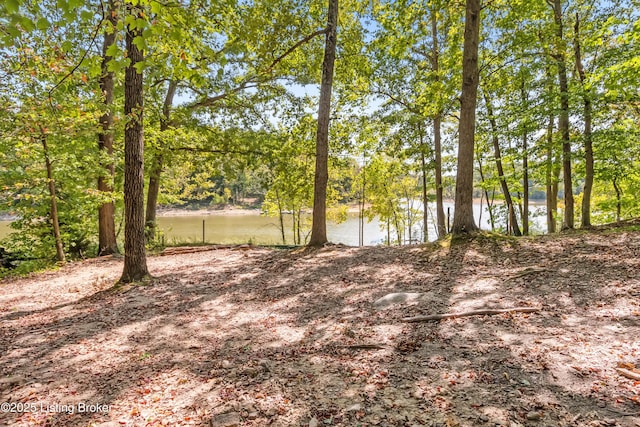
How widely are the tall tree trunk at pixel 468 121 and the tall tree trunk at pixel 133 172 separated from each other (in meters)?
6.38

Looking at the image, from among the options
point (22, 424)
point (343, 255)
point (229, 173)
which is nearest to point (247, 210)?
point (229, 173)

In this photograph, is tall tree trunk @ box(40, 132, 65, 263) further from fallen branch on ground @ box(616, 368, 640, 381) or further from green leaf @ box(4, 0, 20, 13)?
fallen branch on ground @ box(616, 368, 640, 381)

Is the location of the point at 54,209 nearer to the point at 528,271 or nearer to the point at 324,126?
the point at 324,126

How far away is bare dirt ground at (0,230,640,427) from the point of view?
212 cm

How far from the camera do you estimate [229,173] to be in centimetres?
1155

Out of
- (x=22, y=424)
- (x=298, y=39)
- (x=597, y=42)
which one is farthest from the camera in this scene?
(x=298, y=39)

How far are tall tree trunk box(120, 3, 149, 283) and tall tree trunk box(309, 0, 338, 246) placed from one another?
4.21m

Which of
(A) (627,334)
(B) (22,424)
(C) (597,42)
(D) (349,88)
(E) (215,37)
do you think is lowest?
(B) (22,424)

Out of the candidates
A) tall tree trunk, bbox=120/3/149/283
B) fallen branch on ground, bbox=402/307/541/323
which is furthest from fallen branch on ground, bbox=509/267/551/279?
tall tree trunk, bbox=120/3/149/283

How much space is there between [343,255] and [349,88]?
681cm

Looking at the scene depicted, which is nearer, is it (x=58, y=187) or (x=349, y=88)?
(x=58, y=187)

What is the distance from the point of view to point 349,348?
3080mm

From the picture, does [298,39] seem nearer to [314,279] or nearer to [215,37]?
[215,37]

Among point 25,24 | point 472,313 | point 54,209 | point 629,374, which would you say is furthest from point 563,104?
point 54,209
